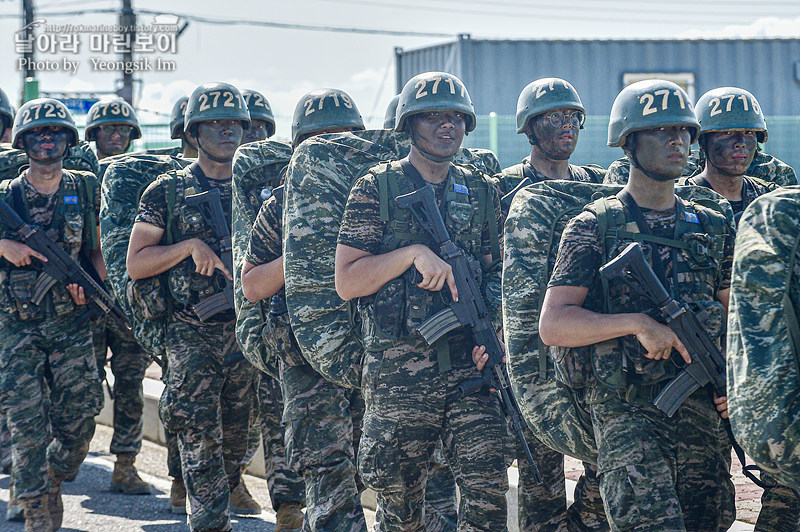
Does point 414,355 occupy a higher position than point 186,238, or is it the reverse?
point 186,238

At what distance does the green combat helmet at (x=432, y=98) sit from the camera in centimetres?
466

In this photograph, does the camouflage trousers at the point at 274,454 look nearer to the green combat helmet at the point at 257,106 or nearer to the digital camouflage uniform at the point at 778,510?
the green combat helmet at the point at 257,106

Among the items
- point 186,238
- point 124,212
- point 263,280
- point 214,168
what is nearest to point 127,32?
point 124,212

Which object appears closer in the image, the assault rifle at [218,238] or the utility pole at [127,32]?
the assault rifle at [218,238]

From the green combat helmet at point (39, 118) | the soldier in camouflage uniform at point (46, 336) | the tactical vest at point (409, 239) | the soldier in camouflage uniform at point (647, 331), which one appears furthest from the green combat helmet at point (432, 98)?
the green combat helmet at point (39, 118)

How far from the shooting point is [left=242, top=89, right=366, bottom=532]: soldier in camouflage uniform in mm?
4988

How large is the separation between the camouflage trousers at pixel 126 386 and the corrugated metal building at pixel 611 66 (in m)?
10.9

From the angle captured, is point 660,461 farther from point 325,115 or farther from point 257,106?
point 257,106

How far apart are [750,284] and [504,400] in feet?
5.29

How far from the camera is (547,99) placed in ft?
19.9

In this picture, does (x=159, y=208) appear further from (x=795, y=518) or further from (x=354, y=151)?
(x=795, y=518)

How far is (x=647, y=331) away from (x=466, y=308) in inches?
35.0

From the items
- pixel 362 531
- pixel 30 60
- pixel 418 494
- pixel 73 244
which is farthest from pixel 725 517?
pixel 30 60

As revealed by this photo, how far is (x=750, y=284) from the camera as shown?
120 inches
